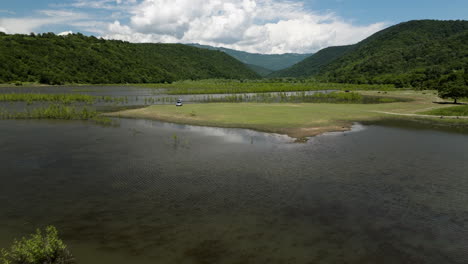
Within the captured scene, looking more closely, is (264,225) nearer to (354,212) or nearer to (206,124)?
(354,212)

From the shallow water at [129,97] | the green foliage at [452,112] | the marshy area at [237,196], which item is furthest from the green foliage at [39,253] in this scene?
the green foliage at [452,112]

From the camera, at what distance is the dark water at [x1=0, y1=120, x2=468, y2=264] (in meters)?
11.9

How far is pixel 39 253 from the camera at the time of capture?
1012 centimetres

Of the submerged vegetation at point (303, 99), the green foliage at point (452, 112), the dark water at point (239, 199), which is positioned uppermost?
the submerged vegetation at point (303, 99)

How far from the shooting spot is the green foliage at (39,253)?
396 inches

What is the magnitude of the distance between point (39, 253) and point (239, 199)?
9.34m

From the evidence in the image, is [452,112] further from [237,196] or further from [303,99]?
[237,196]

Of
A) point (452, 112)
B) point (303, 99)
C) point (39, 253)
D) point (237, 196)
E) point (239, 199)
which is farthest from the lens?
point (303, 99)

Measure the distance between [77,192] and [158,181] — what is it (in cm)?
456

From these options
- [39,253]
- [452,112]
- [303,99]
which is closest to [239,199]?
[39,253]

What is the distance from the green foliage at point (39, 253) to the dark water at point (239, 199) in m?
0.61

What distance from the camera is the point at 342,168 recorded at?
2242 centimetres

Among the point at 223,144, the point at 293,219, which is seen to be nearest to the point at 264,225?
the point at 293,219

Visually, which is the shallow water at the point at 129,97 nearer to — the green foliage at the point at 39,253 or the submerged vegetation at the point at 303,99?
the submerged vegetation at the point at 303,99
